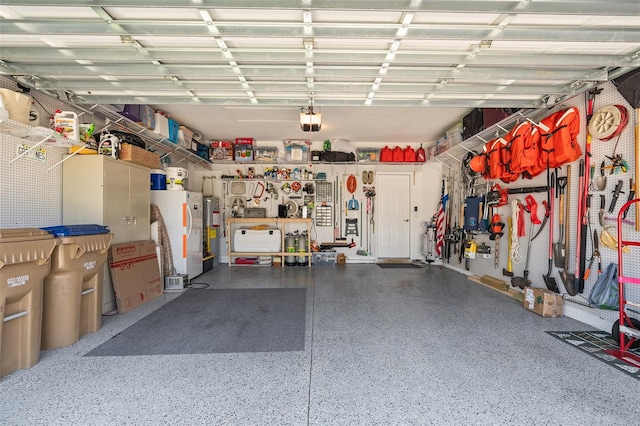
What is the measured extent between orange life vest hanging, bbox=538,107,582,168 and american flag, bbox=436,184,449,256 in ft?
10.4

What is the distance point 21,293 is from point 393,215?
263 inches

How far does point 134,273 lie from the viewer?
378cm

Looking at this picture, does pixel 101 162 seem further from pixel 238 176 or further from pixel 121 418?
pixel 238 176

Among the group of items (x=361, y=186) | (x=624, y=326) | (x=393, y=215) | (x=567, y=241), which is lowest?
(x=624, y=326)

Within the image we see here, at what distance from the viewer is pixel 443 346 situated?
102 inches

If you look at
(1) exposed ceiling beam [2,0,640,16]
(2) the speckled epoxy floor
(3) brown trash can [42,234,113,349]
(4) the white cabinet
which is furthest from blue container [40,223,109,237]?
(1) exposed ceiling beam [2,0,640,16]

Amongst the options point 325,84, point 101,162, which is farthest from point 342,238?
point 101,162

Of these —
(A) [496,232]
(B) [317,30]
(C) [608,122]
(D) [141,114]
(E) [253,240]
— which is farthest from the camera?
(E) [253,240]

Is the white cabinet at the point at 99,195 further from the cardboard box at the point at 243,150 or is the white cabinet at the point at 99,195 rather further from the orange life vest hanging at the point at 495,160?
the orange life vest hanging at the point at 495,160

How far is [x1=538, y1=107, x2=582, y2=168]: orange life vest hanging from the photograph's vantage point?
10.3 feet

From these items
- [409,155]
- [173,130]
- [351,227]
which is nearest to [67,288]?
[173,130]

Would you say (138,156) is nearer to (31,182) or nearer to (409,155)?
(31,182)

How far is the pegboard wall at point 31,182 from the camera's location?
2.71 meters

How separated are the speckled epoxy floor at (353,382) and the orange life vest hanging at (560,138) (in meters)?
1.84
